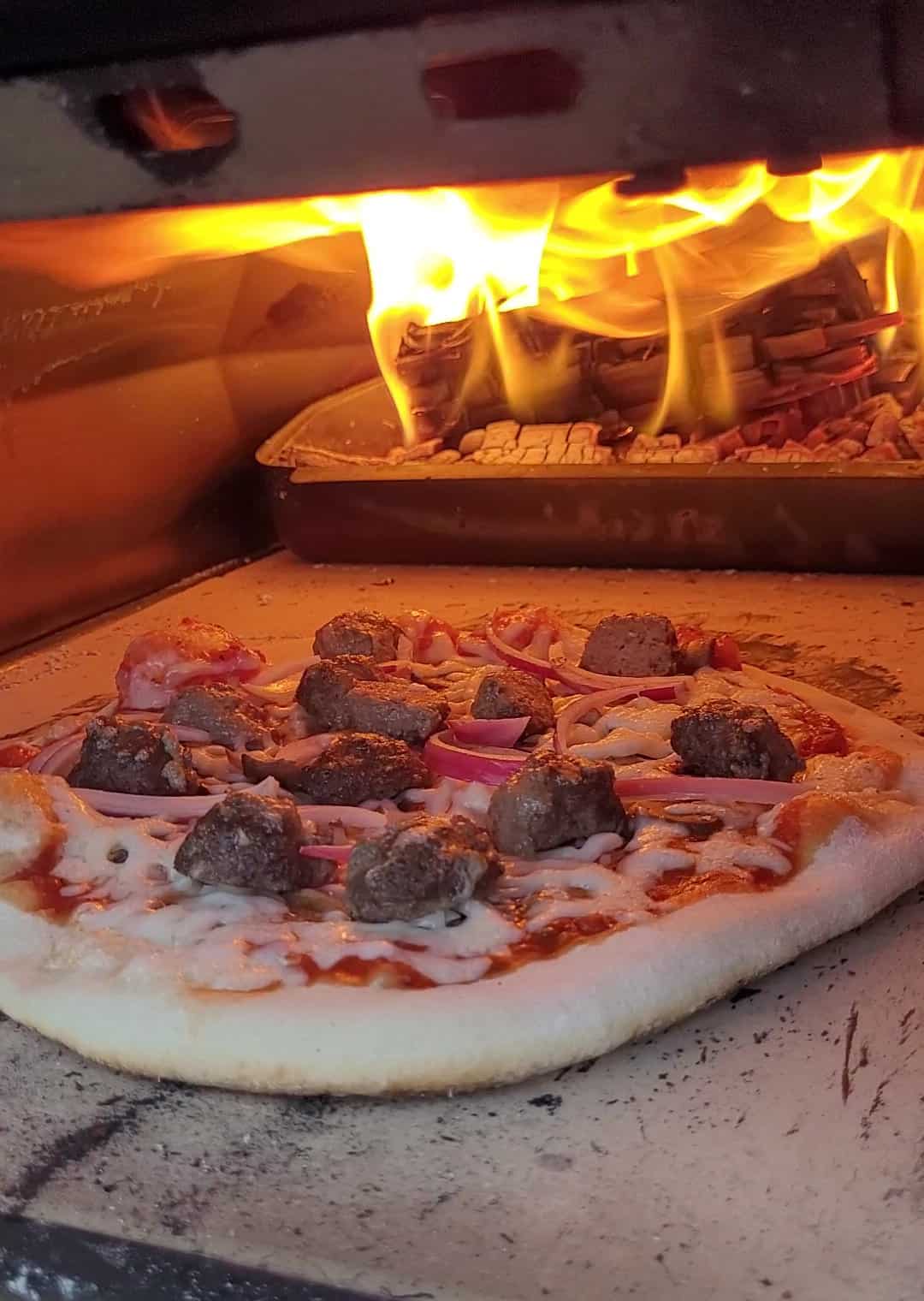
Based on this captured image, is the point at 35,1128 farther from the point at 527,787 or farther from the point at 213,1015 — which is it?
the point at 527,787

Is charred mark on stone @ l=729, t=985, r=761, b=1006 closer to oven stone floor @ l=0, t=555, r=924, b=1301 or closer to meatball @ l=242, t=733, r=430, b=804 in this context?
oven stone floor @ l=0, t=555, r=924, b=1301

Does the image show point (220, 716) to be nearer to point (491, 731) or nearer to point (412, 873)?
point (491, 731)

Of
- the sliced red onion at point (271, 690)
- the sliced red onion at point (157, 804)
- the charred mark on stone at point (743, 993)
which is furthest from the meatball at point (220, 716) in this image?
the charred mark on stone at point (743, 993)

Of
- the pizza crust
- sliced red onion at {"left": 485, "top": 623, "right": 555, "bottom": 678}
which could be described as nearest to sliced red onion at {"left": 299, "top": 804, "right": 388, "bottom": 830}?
the pizza crust

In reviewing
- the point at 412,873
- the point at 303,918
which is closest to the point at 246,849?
the point at 303,918

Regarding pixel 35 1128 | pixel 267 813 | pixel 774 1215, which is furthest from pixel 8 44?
pixel 774 1215

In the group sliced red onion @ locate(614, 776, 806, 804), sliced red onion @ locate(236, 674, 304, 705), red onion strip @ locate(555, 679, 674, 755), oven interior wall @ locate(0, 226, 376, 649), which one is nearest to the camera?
sliced red onion @ locate(614, 776, 806, 804)
